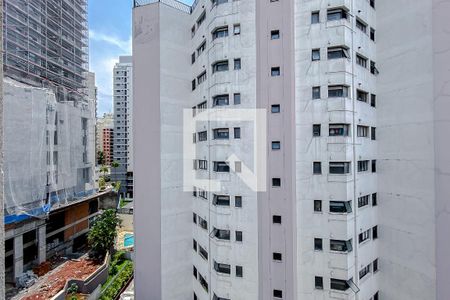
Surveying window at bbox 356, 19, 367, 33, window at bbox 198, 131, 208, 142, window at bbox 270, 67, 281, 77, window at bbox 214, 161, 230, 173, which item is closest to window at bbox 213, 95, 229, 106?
window at bbox 198, 131, 208, 142

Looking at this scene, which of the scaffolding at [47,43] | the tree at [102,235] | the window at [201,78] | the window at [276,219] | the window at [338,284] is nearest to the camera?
the window at [338,284]

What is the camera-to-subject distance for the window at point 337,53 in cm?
1194

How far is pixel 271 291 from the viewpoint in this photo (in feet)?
40.6

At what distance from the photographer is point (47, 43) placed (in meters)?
27.8

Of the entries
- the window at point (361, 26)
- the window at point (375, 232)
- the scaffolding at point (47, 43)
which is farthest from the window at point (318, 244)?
the scaffolding at point (47, 43)

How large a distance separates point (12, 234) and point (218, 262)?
19379 millimetres

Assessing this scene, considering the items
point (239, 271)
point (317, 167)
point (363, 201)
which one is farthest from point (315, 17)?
point (239, 271)

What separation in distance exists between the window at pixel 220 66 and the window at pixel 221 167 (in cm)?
489

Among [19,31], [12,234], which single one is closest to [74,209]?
[12,234]

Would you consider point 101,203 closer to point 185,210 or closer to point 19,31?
point 19,31

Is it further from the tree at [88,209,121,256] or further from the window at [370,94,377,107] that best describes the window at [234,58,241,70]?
the tree at [88,209,121,256]

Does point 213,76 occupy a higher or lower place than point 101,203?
higher

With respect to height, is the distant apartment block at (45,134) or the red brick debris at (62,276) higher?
the distant apartment block at (45,134)

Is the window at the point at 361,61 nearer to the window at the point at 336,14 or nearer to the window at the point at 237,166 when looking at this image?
the window at the point at 336,14
